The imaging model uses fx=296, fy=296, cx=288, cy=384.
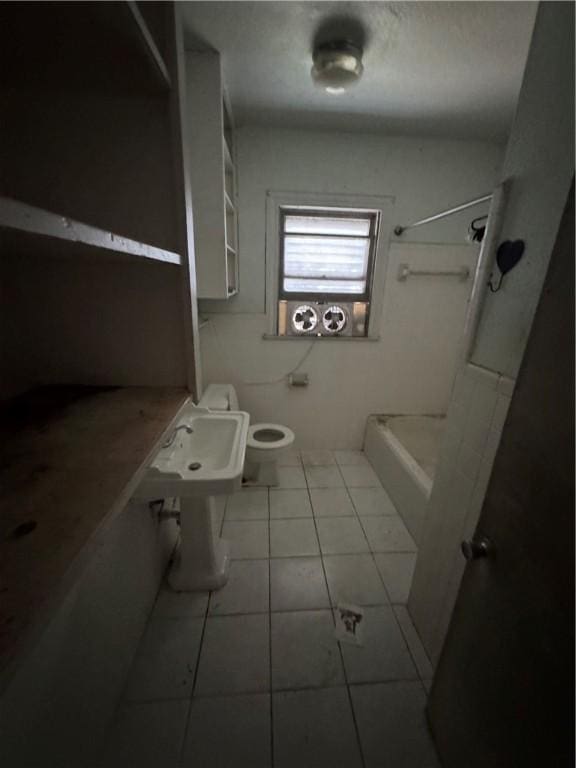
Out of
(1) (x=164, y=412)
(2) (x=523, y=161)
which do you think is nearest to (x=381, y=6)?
(2) (x=523, y=161)

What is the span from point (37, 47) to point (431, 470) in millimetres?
2352

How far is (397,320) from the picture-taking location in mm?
2438

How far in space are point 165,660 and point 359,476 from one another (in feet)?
5.39

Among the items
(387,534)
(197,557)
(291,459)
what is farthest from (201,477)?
(291,459)

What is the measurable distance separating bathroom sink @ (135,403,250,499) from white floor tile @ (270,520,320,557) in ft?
2.52

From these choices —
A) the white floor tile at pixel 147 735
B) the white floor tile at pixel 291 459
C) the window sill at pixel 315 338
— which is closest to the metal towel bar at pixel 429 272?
the window sill at pixel 315 338

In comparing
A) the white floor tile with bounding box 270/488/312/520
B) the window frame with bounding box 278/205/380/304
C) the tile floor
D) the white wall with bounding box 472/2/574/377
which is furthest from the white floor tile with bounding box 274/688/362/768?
the window frame with bounding box 278/205/380/304

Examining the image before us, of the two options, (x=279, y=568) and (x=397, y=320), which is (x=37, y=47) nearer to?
(x=279, y=568)

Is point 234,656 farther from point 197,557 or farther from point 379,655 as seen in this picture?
point 379,655

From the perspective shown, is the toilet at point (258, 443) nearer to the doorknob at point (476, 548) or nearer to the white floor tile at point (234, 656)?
the white floor tile at point (234, 656)

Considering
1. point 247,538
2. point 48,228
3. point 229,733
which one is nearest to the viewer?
point 48,228

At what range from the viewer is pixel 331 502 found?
81.5 inches

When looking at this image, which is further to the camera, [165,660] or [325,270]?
[325,270]

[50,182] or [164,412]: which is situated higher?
[50,182]
